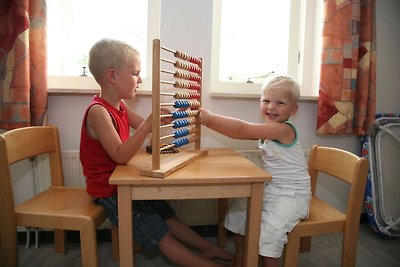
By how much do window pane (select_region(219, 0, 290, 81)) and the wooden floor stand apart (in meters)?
1.15

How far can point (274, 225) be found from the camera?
46.7 inches

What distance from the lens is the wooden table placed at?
3.26ft

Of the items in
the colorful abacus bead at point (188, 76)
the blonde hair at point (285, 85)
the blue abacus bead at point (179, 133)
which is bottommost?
the blue abacus bead at point (179, 133)

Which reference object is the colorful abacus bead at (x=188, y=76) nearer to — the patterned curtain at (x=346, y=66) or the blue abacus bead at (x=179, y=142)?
the blue abacus bead at (x=179, y=142)

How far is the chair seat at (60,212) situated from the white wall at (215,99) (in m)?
0.44

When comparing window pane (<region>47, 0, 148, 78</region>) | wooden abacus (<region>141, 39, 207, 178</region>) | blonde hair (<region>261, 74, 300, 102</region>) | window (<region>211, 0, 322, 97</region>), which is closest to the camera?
wooden abacus (<region>141, 39, 207, 178</region>)

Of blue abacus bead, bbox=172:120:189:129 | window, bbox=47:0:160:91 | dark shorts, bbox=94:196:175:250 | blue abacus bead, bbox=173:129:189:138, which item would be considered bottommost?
dark shorts, bbox=94:196:175:250

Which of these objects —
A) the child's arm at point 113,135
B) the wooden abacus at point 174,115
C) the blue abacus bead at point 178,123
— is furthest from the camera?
the blue abacus bead at point 178,123

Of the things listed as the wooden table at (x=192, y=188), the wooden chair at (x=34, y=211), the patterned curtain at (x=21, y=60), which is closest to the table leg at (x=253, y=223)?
the wooden table at (x=192, y=188)

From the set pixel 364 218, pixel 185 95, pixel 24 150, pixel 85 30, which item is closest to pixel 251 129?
pixel 185 95

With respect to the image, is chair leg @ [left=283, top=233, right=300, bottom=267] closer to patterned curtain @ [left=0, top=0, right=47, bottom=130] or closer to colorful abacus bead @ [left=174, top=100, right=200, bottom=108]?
colorful abacus bead @ [left=174, top=100, right=200, bottom=108]

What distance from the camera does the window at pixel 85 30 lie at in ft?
5.57

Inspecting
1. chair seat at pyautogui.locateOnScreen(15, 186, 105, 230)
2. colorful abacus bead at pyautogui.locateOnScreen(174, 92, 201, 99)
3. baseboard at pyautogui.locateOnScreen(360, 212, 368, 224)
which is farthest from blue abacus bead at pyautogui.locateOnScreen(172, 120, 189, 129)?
baseboard at pyautogui.locateOnScreen(360, 212, 368, 224)

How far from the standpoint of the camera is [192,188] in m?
1.04
